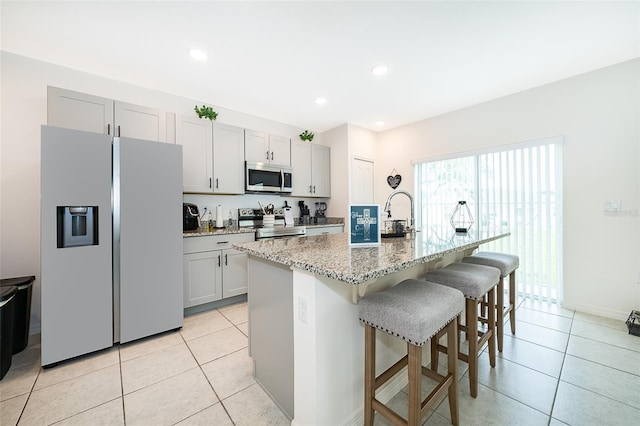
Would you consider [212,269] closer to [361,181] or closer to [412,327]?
[412,327]

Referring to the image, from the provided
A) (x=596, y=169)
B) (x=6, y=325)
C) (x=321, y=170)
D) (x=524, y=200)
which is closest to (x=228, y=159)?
(x=321, y=170)

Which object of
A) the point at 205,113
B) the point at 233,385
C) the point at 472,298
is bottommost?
the point at 233,385

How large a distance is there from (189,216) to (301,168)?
1888mm

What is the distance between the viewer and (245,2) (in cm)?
177

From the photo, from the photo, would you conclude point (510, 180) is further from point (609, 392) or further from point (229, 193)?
point (229, 193)

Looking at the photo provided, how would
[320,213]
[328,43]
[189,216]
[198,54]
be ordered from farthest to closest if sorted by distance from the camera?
[320,213] → [189,216] → [198,54] → [328,43]

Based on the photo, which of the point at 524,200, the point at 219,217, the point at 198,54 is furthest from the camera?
the point at 219,217

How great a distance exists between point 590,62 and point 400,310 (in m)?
3.37

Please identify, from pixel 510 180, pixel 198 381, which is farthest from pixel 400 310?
pixel 510 180

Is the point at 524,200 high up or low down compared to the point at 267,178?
down

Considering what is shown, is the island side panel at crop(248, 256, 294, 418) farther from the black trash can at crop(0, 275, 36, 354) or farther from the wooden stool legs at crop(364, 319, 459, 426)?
the black trash can at crop(0, 275, 36, 354)

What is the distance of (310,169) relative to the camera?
4289mm

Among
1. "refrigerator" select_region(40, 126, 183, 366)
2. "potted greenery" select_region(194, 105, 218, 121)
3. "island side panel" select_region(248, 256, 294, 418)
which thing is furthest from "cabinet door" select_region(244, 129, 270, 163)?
"island side panel" select_region(248, 256, 294, 418)

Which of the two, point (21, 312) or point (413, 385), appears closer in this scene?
point (413, 385)
